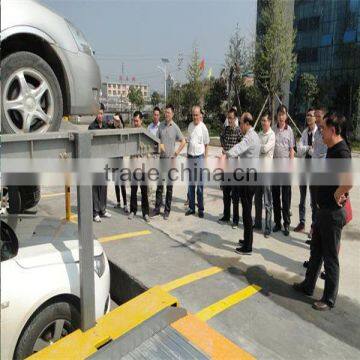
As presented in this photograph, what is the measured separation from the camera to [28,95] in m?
2.79

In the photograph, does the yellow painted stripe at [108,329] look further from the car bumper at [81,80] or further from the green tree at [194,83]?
the green tree at [194,83]

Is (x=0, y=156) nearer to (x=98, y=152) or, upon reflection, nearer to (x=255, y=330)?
(x=98, y=152)

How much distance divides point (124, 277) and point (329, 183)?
99.6 inches

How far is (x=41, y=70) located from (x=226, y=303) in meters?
2.77

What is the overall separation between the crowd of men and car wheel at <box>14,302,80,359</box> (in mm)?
2390

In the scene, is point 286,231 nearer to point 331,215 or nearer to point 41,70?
point 331,215

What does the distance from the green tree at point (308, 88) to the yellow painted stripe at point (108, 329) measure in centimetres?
2668

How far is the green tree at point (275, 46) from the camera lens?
19953 millimetres

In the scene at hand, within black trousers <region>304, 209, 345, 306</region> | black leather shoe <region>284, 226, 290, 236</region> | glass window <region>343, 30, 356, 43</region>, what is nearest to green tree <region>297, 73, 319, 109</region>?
glass window <region>343, 30, 356, 43</region>

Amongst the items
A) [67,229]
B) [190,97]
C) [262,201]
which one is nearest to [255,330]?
[67,229]

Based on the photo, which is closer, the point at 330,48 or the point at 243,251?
the point at 243,251

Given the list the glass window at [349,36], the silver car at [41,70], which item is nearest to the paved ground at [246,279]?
the silver car at [41,70]

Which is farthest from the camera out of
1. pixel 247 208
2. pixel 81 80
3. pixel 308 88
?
pixel 308 88

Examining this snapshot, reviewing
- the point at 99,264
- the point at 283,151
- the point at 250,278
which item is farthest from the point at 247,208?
the point at 99,264
